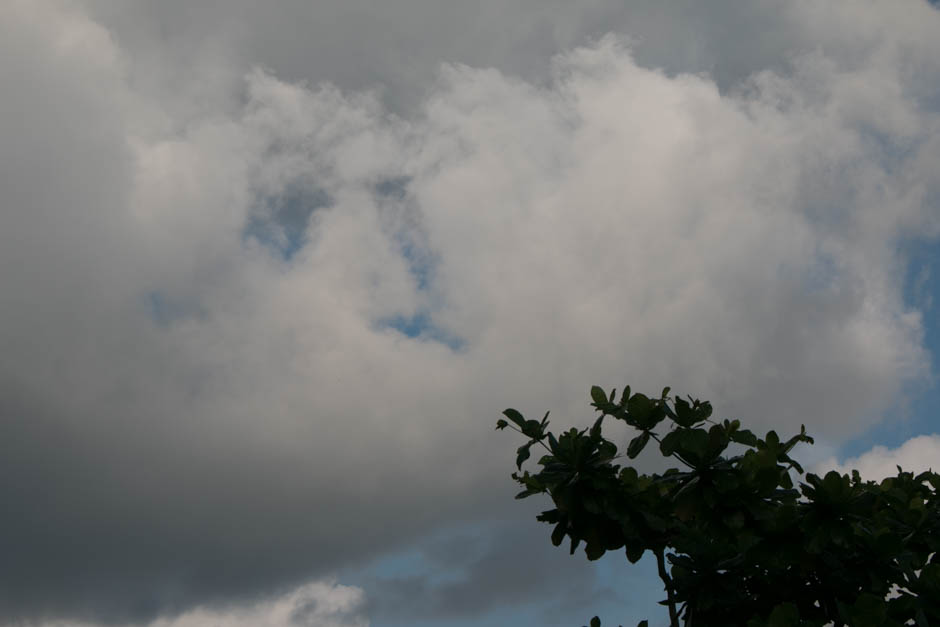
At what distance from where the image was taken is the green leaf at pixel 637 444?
31.7 feet

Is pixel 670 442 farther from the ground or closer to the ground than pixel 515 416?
closer to the ground

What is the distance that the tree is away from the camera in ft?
29.4

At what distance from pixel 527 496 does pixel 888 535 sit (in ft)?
13.1

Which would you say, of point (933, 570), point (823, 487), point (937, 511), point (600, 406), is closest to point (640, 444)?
point (600, 406)

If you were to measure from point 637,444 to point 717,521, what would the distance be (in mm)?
1221

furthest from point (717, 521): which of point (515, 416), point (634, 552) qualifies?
point (515, 416)

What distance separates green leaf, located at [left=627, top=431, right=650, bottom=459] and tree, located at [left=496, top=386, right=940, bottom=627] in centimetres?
1

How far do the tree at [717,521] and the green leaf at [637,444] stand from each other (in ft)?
0.04

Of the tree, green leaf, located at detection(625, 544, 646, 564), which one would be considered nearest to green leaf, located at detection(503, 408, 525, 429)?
the tree

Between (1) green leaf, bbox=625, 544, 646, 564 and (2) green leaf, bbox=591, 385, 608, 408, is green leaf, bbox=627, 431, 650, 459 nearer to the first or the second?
(2) green leaf, bbox=591, 385, 608, 408

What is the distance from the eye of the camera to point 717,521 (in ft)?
30.9

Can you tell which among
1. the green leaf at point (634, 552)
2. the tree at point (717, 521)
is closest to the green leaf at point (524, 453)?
the tree at point (717, 521)

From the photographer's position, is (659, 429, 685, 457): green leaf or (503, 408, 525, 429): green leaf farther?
(503, 408, 525, 429): green leaf

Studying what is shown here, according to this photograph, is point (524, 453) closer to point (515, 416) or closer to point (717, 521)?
point (515, 416)
